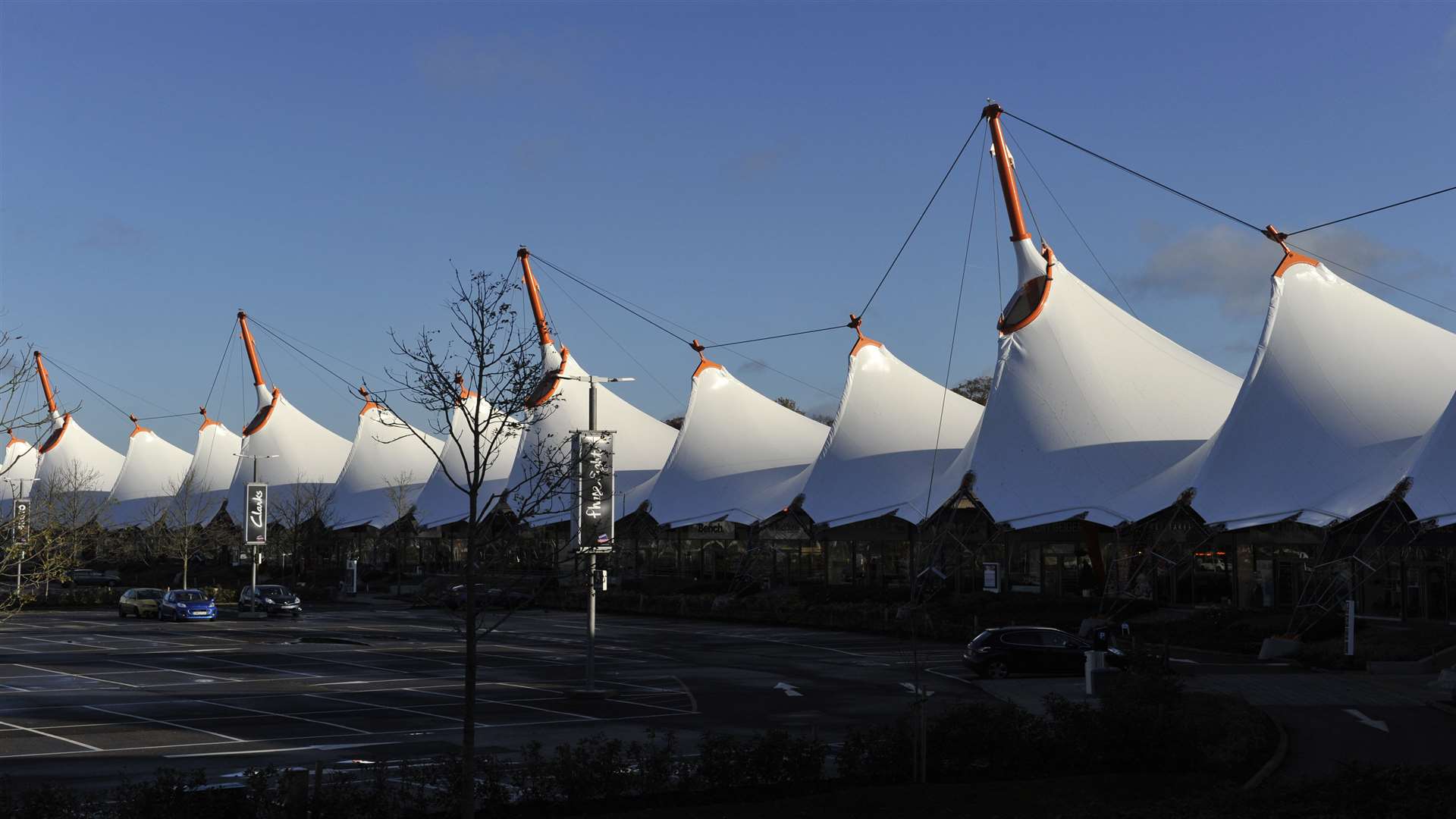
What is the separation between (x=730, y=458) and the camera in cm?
5812

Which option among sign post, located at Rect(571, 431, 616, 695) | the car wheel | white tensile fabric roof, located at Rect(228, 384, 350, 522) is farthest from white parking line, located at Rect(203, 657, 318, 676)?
white tensile fabric roof, located at Rect(228, 384, 350, 522)

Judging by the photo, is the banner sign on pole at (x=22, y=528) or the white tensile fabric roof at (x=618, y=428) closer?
the banner sign on pole at (x=22, y=528)

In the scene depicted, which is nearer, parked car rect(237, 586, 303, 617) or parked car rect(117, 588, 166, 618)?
parked car rect(117, 588, 166, 618)

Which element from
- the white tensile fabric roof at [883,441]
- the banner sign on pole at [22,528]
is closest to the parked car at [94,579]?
the white tensile fabric roof at [883,441]

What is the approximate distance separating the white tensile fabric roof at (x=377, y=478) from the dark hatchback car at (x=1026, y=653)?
1988 inches

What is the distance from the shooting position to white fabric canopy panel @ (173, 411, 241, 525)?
84312 millimetres

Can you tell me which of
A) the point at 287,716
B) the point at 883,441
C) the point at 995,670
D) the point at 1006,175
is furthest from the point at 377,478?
the point at 287,716

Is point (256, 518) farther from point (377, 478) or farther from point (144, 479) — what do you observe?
point (144, 479)

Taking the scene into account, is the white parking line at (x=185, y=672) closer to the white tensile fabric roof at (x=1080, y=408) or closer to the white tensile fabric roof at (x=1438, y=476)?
the white tensile fabric roof at (x=1080, y=408)

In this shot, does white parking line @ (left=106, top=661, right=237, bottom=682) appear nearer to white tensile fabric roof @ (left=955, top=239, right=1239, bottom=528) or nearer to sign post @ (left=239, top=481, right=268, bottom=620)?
sign post @ (left=239, top=481, right=268, bottom=620)

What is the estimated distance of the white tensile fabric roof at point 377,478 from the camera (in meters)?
74.4

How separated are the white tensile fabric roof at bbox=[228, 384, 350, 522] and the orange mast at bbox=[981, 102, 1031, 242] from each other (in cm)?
5134

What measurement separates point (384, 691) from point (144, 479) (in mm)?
78991

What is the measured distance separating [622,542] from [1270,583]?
123 ft
